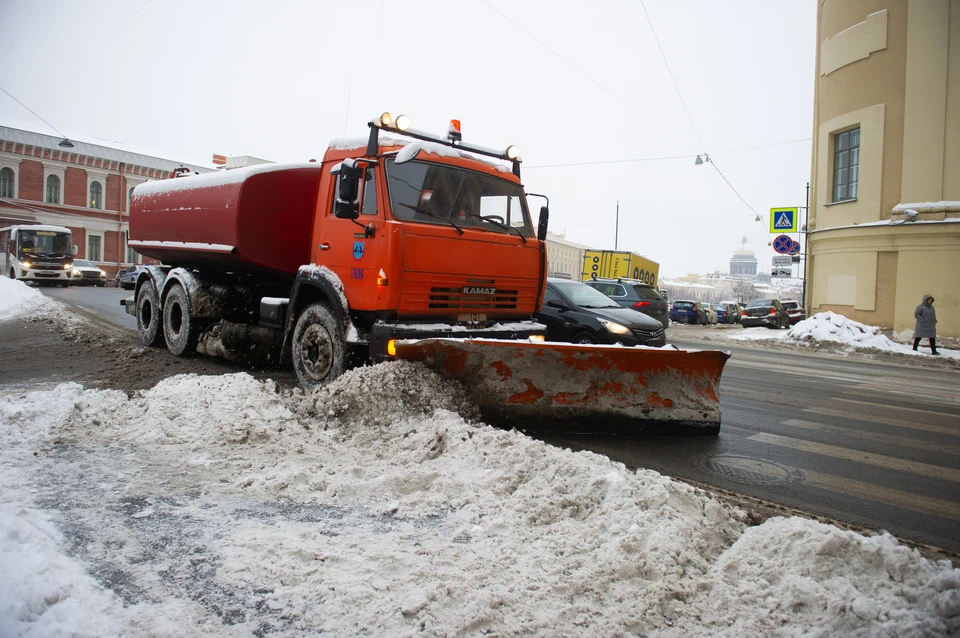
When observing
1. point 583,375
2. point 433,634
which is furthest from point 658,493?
point 583,375

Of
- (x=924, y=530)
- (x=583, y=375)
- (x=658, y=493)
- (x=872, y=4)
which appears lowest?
(x=924, y=530)

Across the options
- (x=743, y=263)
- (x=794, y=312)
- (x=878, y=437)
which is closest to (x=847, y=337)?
(x=878, y=437)

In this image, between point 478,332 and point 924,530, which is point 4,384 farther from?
point 924,530

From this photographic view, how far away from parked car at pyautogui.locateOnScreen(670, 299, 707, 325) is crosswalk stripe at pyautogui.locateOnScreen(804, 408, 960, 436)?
27187 mm

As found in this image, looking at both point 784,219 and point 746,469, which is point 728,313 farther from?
point 746,469

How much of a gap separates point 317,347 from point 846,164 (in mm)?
20648

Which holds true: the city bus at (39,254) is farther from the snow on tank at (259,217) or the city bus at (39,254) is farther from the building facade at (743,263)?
the building facade at (743,263)

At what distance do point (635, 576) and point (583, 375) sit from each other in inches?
114

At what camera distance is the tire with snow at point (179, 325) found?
900cm

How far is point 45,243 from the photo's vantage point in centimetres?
3284

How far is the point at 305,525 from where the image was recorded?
3223 mm

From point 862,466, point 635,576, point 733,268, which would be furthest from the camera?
point 733,268

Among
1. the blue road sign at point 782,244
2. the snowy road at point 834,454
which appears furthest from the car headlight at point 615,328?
the blue road sign at point 782,244

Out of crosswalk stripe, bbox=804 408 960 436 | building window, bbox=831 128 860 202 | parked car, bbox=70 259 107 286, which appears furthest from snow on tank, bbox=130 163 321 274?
parked car, bbox=70 259 107 286
